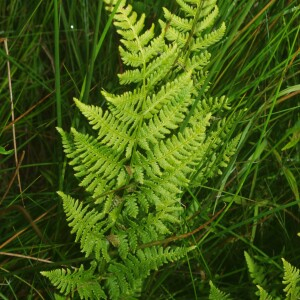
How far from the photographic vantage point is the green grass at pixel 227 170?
1.58m

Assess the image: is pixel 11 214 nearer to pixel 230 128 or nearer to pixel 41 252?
pixel 41 252

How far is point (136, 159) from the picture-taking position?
4.42 feet

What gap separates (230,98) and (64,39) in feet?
2.45

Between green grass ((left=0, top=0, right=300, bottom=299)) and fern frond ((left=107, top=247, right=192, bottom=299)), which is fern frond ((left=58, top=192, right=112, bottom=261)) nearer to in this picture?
fern frond ((left=107, top=247, right=192, bottom=299))

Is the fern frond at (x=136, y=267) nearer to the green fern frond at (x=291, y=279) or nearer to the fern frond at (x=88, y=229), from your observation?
the fern frond at (x=88, y=229)

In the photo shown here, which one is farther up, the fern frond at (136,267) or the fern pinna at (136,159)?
the fern pinna at (136,159)

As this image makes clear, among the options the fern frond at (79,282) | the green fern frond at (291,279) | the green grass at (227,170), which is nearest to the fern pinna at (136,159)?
the fern frond at (79,282)

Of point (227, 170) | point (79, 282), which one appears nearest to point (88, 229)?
point (79, 282)

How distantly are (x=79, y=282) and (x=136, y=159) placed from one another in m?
0.33

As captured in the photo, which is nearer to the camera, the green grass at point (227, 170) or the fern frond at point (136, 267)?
the fern frond at point (136, 267)

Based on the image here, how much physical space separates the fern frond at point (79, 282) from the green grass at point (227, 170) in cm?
14

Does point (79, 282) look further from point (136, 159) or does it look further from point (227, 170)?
point (227, 170)

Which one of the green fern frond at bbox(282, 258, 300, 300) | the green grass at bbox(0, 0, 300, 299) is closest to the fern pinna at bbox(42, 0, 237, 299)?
the green grass at bbox(0, 0, 300, 299)

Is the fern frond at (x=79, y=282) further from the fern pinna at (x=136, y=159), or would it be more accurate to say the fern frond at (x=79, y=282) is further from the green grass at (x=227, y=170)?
the green grass at (x=227, y=170)
